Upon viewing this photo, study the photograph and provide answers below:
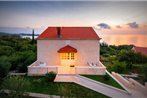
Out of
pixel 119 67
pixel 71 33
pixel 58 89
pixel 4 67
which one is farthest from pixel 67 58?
pixel 4 67

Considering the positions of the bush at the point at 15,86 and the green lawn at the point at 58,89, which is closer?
the bush at the point at 15,86

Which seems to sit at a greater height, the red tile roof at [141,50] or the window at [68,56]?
the red tile roof at [141,50]

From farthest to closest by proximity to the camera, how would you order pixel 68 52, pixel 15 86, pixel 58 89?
pixel 68 52, pixel 58 89, pixel 15 86

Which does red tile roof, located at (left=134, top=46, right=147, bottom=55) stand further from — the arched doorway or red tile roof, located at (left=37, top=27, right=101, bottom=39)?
the arched doorway

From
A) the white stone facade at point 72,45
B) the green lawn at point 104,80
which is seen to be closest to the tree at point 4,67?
the white stone facade at point 72,45

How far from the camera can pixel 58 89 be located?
4105mm

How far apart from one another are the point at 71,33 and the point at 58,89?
994 mm

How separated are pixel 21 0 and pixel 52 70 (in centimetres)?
127

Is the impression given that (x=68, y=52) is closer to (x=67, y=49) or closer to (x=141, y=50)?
(x=67, y=49)

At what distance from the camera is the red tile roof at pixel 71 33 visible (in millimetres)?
4375

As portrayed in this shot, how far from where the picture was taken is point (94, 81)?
4312mm

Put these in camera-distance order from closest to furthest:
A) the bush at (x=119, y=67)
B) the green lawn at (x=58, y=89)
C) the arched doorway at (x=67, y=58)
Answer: the green lawn at (x=58, y=89)
the bush at (x=119, y=67)
the arched doorway at (x=67, y=58)

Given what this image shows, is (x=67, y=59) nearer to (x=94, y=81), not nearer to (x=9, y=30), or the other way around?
(x=94, y=81)

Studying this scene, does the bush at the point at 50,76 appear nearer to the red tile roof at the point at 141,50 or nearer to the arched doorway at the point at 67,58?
the arched doorway at the point at 67,58
